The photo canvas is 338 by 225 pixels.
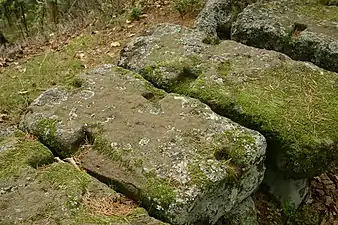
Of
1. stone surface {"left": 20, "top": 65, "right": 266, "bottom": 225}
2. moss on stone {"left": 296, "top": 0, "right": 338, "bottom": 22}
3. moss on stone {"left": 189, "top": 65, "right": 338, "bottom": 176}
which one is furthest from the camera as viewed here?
moss on stone {"left": 296, "top": 0, "right": 338, "bottom": 22}

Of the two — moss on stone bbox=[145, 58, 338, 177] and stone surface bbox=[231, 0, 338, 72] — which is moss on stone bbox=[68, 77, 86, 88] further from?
stone surface bbox=[231, 0, 338, 72]

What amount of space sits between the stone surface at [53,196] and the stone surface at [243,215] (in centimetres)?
105

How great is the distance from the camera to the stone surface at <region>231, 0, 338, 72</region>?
5410 millimetres

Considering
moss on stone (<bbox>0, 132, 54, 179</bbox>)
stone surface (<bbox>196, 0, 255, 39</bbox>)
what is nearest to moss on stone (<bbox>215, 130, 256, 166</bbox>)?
moss on stone (<bbox>0, 132, 54, 179</bbox>)

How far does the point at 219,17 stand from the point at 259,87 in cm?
196

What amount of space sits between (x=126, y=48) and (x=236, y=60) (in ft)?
3.98

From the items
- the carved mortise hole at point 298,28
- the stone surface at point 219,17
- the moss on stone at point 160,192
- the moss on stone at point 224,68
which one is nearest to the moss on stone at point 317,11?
the carved mortise hole at point 298,28

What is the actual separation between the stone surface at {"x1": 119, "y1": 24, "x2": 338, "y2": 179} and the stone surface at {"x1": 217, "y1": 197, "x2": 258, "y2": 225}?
43 cm

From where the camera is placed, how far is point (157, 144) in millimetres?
3898

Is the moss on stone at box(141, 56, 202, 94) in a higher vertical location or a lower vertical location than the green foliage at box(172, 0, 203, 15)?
higher

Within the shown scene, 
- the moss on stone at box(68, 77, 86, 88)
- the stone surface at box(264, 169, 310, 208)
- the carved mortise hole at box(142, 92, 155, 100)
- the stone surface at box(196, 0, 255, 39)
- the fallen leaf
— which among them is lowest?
the stone surface at box(264, 169, 310, 208)

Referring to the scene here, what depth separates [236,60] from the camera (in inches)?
196

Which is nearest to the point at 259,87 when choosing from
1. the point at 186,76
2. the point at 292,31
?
the point at 186,76

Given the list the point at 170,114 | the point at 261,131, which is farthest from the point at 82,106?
the point at 261,131
